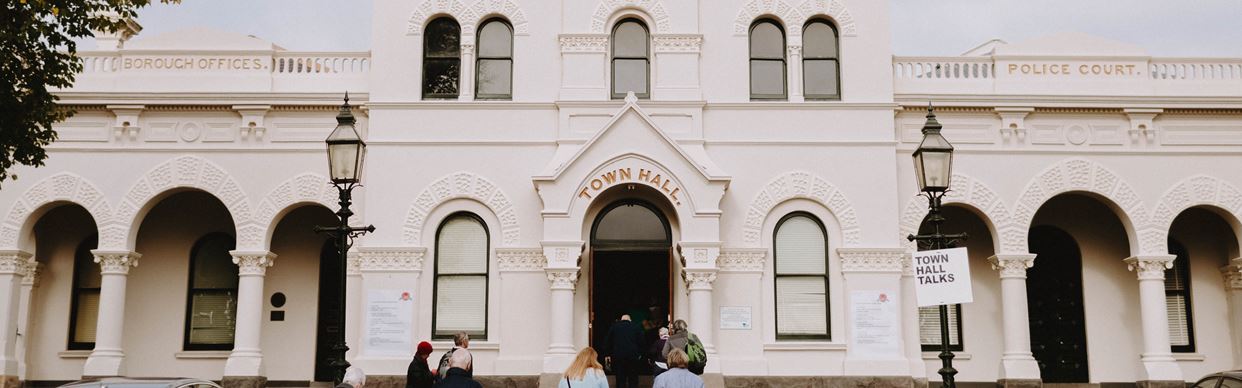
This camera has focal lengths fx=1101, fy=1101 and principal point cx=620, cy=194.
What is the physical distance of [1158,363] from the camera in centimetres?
2036

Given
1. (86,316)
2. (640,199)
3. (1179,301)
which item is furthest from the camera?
(86,316)

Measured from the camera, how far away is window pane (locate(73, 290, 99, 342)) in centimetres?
2223

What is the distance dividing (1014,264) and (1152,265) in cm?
257

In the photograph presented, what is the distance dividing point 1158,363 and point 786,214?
7.43m

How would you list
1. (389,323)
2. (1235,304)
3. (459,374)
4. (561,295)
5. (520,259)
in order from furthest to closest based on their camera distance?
(1235,304)
(520,259)
(389,323)
(561,295)
(459,374)

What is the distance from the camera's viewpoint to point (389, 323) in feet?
65.1

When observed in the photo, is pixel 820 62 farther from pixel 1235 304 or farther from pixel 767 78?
pixel 1235 304

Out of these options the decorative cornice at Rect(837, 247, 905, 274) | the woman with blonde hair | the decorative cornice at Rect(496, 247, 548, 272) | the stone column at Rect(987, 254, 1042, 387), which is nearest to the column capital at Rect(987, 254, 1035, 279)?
the stone column at Rect(987, 254, 1042, 387)

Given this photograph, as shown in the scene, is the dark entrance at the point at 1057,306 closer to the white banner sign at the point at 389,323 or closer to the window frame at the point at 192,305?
the white banner sign at the point at 389,323

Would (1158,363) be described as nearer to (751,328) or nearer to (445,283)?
(751,328)

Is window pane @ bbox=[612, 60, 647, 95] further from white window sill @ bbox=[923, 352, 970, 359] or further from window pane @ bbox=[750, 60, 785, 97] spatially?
white window sill @ bbox=[923, 352, 970, 359]

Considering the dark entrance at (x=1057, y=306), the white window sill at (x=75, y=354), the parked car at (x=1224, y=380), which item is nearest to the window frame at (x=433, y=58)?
the white window sill at (x=75, y=354)

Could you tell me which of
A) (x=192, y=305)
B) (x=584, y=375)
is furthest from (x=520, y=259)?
(x=584, y=375)

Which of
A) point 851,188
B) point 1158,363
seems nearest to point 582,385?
point 851,188
